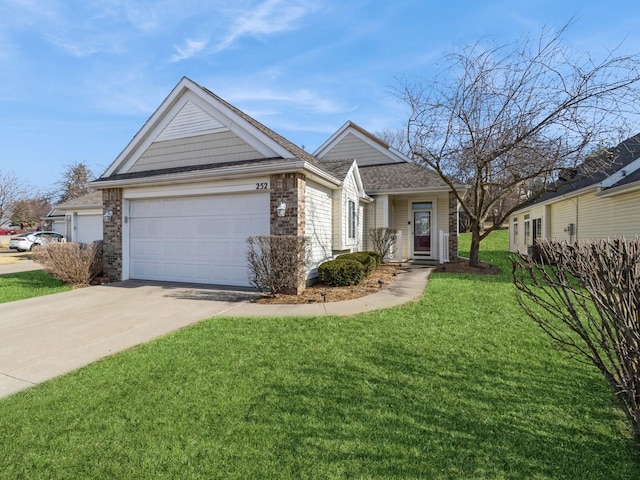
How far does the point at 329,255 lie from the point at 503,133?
23.3ft

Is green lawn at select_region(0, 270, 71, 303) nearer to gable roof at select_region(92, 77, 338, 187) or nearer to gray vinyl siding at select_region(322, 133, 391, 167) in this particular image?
gable roof at select_region(92, 77, 338, 187)

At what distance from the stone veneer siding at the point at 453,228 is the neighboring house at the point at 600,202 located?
2.98 metres

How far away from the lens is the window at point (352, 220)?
12565mm

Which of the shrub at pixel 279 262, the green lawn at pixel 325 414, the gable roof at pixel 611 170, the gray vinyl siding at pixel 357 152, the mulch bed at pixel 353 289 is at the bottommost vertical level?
the green lawn at pixel 325 414

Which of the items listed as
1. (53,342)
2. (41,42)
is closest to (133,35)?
(41,42)

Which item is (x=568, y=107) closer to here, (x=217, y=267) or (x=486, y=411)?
(x=486, y=411)

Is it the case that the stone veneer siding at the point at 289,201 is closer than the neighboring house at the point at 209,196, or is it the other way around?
the stone veneer siding at the point at 289,201

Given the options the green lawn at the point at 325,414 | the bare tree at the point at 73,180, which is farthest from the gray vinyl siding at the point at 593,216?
the bare tree at the point at 73,180

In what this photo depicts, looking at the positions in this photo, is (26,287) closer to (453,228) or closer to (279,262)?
(279,262)

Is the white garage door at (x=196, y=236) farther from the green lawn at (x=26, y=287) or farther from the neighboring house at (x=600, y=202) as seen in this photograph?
the neighboring house at (x=600, y=202)

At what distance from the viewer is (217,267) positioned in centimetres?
1018

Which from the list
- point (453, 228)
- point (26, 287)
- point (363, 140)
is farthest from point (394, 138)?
point (26, 287)

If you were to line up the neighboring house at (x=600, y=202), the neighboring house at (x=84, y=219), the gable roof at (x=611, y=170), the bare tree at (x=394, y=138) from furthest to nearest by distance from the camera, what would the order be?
the bare tree at (x=394, y=138) < the neighboring house at (x=84, y=219) < the neighboring house at (x=600, y=202) < the gable roof at (x=611, y=170)

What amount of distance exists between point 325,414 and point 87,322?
556 cm
